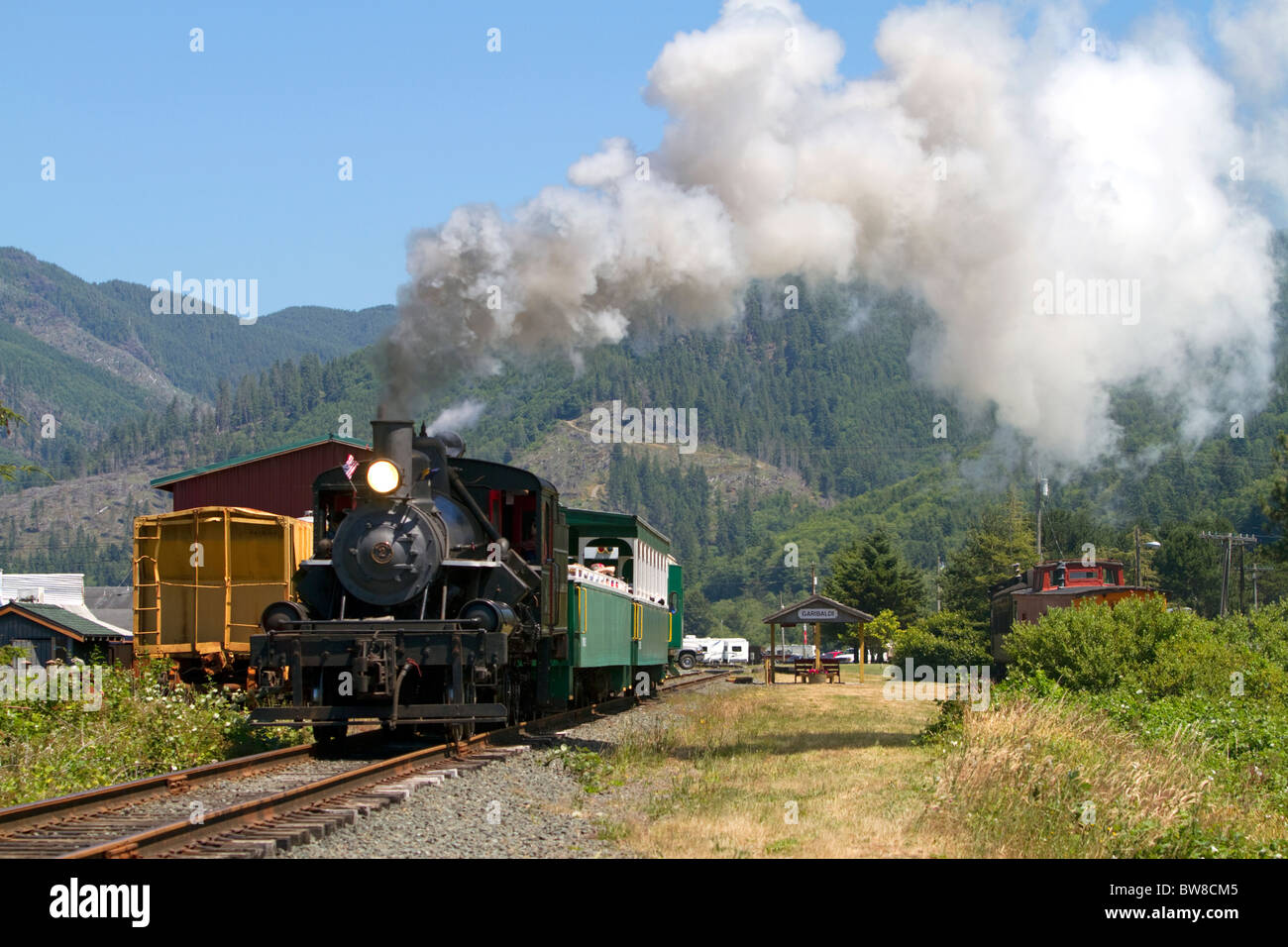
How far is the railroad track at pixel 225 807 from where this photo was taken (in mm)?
9023

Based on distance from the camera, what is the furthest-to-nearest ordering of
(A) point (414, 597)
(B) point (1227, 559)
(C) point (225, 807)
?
(B) point (1227, 559)
(A) point (414, 597)
(C) point (225, 807)

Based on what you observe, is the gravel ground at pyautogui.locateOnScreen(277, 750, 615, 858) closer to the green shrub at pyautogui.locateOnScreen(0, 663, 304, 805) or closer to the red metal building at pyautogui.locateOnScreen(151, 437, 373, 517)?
the green shrub at pyautogui.locateOnScreen(0, 663, 304, 805)

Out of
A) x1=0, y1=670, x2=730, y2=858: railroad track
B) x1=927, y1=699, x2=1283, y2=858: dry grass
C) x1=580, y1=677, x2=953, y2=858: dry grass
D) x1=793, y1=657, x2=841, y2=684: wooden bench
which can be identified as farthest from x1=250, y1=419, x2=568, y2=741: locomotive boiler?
x1=793, y1=657, x2=841, y2=684: wooden bench

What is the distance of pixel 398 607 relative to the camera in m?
15.8

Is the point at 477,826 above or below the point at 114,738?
below

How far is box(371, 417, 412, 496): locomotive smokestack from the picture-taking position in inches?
613

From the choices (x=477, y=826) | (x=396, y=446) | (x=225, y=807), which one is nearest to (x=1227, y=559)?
(x=396, y=446)

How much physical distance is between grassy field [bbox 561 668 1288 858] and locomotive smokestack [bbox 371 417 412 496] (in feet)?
12.4

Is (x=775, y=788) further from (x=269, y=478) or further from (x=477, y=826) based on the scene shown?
(x=269, y=478)

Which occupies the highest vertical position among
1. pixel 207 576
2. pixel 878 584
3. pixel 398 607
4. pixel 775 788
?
pixel 207 576

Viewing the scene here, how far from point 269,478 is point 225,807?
26.5 m

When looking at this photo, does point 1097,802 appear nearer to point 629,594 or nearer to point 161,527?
point 629,594

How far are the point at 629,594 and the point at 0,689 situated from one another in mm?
10763

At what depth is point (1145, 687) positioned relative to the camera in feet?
73.4
